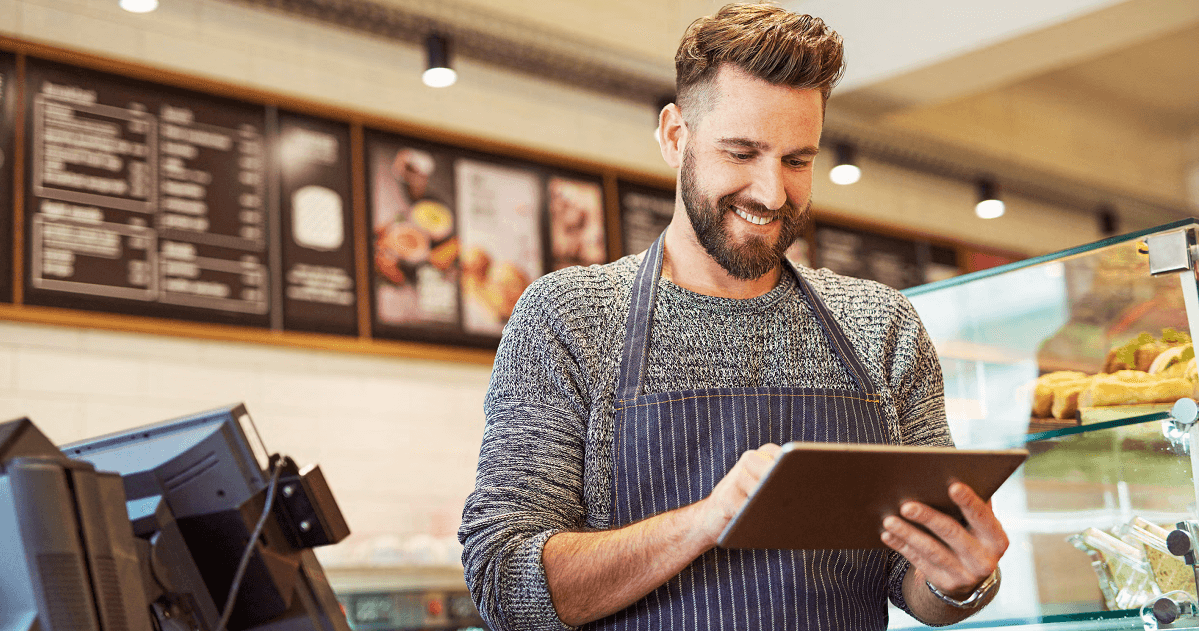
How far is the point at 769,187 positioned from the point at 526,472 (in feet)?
1.53

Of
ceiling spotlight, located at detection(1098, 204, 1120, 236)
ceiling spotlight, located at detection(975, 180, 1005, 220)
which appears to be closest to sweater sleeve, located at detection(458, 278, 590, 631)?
ceiling spotlight, located at detection(975, 180, 1005, 220)

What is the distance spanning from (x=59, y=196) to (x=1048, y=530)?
99.9 inches

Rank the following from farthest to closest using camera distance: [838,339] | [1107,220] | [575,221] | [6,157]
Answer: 1. [1107,220]
2. [575,221]
3. [6,157]
4. [838,339]

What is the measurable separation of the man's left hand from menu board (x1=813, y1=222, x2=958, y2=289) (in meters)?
3.80

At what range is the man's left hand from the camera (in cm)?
121

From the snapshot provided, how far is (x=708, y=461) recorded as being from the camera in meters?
1.49

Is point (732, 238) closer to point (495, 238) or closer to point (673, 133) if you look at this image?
point (673, 133)

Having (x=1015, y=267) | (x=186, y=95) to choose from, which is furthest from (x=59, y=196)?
(x=1015, y=267)

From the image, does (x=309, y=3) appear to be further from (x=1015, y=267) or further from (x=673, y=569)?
(x=673, y=569)

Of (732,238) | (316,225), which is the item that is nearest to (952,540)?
(732,238)

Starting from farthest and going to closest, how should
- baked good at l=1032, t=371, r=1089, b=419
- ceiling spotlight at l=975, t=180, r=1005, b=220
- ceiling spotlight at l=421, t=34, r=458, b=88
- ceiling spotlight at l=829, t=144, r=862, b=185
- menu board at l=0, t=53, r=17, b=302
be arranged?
ceiling spotlight at l=975, t=180, r=1005, b=220 → ceiling spotlight at l=829, t=144, r=862, b=185 → ceiling spotlight at l=421, t=34, r=458, b=88 → menu board at l=0, t=53, r=17, b=302 → baked good at l=1032, t=371, r=1089, b=419

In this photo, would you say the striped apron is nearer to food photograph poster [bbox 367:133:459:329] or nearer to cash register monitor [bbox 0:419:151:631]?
cash register monitor [bbox 0:419:151:631]

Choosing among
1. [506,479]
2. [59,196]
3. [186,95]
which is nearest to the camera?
[506,479]

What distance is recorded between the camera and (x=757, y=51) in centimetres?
155
